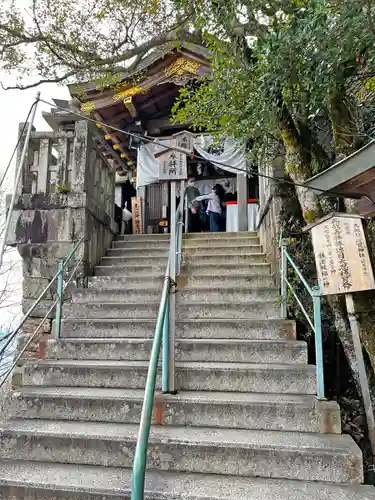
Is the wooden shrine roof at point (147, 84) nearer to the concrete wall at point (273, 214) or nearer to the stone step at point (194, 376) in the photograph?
the concrete wall at point (273, 214)

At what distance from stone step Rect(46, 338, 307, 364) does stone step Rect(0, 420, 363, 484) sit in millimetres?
872

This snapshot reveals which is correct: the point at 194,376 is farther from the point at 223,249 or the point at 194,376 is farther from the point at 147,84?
the point at 147,84

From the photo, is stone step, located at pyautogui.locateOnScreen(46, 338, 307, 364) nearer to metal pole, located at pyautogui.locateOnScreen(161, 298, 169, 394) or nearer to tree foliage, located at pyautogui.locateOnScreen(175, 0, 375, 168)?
metal pole, located at pyautogui.locateOnScreen(161, 298, 169, 394)

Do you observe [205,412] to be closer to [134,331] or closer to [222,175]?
[134,331]

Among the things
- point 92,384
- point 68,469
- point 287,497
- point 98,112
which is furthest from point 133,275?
point 98,112

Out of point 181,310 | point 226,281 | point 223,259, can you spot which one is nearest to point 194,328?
point 181,310

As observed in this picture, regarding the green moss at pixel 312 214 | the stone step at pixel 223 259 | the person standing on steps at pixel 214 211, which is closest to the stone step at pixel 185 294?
the stone step at pixel 223 259

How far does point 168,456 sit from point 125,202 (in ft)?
30.9

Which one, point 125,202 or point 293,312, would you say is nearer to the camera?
point 293,312

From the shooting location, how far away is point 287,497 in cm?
216

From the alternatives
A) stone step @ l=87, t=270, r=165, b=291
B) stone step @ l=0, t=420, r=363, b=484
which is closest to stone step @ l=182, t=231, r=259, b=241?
stone step @ l=87, t=270, r=165, b=291

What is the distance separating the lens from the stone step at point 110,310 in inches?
175

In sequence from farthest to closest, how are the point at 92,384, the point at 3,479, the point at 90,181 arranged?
1. the point at 90,181
2. the point at 92,384
3. the point at 3,479

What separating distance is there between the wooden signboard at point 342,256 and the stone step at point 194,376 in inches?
33.7
